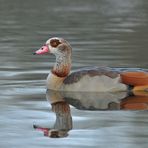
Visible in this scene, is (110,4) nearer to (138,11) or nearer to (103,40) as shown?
(138,11)

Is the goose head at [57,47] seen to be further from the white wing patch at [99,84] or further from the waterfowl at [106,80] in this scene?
the white wing patch at [99,84]

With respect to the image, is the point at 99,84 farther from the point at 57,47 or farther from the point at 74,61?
the point at 74,61

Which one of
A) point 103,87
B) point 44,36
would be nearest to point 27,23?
point 44,36

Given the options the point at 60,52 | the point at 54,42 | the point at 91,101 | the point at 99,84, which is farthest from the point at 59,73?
the point at 91,101

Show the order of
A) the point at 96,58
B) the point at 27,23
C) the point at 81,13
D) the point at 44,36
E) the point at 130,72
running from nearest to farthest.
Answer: the point at 130,72
the point at 96,58
the point at 44,36
the point at 27,23
the point at 81,13

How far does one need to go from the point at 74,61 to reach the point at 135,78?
4005mm

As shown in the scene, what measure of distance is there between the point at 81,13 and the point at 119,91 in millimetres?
16903

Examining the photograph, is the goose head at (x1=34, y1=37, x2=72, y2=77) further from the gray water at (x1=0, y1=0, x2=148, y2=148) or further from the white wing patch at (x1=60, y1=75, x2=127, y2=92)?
the white wing patch at (x1=60, y1=75, x2=127, y2=92)

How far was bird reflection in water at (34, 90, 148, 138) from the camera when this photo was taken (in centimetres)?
1118

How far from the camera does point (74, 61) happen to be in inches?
642

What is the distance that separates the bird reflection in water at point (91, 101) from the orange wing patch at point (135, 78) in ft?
0.56

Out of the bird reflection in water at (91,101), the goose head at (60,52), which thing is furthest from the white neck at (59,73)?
the bird reflection in water at (91,101)

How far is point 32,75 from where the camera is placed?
14.2 meters

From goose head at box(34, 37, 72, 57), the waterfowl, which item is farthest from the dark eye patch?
the waterfowl
